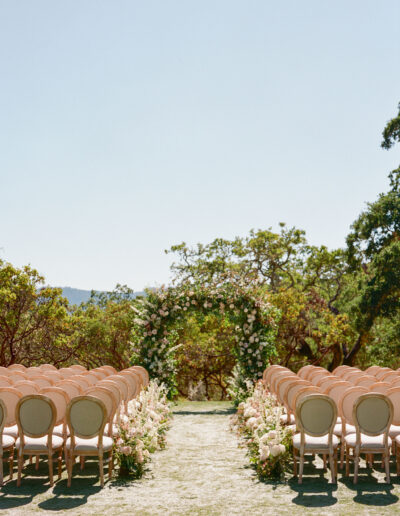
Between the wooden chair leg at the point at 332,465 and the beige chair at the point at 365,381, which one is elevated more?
the beige chair at the point at 365,381

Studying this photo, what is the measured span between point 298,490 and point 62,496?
278 centimetres

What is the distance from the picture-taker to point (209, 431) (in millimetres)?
10961

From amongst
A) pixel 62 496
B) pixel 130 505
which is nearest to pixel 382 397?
pixel 130 505

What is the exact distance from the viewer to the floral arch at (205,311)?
1455 centimetres

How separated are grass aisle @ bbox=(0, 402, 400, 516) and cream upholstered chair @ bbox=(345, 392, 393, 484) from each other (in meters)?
0.40

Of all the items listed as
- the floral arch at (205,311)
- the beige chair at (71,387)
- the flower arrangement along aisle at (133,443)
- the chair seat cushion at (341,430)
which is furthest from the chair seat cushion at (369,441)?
the floral arch at (205,311)

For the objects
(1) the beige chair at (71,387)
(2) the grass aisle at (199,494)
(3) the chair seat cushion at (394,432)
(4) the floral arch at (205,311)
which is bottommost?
(2) the grass aisle at (199,494)

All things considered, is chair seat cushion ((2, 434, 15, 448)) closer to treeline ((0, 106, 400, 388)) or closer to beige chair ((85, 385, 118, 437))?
beige chair ((85, 385, 118, 437))

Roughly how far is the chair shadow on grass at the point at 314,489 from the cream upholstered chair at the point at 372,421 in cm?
46

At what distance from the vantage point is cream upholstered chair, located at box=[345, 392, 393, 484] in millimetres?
6875

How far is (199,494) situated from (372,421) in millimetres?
2350

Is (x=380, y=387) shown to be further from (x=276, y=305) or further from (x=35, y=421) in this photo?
(x=276, y=305)

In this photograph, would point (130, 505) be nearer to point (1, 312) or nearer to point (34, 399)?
point (34, 399)

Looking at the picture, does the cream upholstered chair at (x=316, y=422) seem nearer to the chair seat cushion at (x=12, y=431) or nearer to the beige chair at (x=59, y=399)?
the beige chair at (x=59, y=399)
